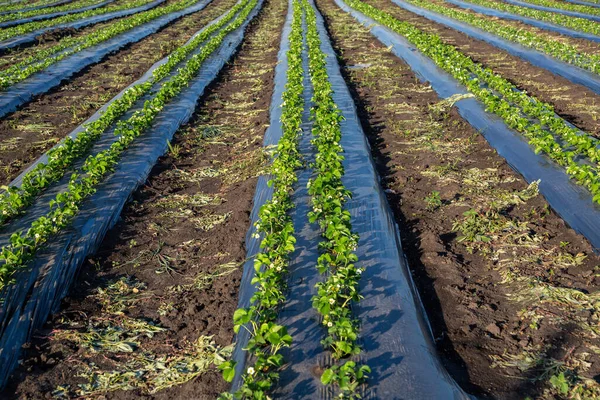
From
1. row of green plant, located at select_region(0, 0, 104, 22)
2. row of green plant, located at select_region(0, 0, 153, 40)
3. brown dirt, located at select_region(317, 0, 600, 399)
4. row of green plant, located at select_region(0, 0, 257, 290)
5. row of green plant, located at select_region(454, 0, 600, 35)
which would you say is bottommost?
brown dirt, located at select_region(317, 0, 600, 399)

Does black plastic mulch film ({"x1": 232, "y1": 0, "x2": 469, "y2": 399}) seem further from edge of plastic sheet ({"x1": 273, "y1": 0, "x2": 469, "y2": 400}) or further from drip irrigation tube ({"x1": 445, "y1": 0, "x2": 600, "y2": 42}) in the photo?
drip irrigation tube ({"x1": 445, "y1": 0, "x2": 600, "y2": 42})

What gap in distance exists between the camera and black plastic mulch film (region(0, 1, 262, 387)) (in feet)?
13.6

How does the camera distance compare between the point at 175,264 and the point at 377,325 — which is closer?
the point at 377,325

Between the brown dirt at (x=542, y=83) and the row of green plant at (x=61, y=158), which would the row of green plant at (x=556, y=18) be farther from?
the row of green plant at (x=61, y=158)

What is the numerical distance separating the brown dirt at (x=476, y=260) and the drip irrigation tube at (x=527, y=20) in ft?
35.2

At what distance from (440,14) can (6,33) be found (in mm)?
19512

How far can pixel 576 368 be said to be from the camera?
12.1ft

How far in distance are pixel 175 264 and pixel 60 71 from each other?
10.1m

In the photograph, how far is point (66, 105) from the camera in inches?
408

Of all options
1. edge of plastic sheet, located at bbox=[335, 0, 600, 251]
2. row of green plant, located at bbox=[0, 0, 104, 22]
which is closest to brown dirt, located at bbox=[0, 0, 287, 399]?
edge of plastic sheet, located at bbox=[335, 0, 600, 251]

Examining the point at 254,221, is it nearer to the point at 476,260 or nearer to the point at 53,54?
the point at 476,260

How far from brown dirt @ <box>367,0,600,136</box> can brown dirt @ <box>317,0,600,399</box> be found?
2488 millimetres

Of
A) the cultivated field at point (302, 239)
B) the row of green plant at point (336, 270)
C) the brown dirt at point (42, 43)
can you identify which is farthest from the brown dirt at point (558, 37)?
the brown dirt at point (42, 43)

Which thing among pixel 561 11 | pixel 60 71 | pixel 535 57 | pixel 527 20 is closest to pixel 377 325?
pixel 60 71
